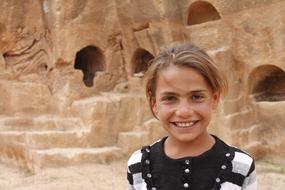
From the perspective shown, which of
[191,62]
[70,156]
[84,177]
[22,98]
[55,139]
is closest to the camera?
[191,62]

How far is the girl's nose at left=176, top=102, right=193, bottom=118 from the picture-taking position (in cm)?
147

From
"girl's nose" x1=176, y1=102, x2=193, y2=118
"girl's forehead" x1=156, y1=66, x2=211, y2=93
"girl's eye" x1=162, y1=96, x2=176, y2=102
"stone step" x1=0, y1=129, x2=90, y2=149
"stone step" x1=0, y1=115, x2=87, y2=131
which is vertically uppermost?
"girl's forehead" x1=156, y1=66, x2=211, y2=93

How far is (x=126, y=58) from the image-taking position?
36.0ft

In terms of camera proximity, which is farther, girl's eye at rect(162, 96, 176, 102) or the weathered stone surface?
the weathered stone surface

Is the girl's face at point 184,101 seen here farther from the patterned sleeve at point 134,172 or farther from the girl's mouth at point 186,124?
the patterned sleeve at point 134,172

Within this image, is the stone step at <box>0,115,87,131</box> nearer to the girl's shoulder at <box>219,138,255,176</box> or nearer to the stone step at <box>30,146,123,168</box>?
the stone step at <box>30,146,123,168</box>

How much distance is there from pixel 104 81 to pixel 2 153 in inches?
110

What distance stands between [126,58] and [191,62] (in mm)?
9551

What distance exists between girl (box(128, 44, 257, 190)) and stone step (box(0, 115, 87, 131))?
8.42 m

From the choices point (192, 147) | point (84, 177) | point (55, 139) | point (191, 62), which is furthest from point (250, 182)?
point (55, 139)

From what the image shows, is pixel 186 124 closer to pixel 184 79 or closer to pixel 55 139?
pixel 184 79

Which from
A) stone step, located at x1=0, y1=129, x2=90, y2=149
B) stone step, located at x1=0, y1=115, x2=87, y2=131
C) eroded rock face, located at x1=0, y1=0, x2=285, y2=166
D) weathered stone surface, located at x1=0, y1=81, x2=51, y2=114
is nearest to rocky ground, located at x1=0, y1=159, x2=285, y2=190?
stone step, located at x1=0, y1=129, x2=90, y2=149

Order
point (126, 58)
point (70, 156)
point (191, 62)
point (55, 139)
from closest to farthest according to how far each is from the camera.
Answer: point (191, 62), point (70, 156), point (55, 139), point (126, 58)

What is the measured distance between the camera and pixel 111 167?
8945 millimetres
